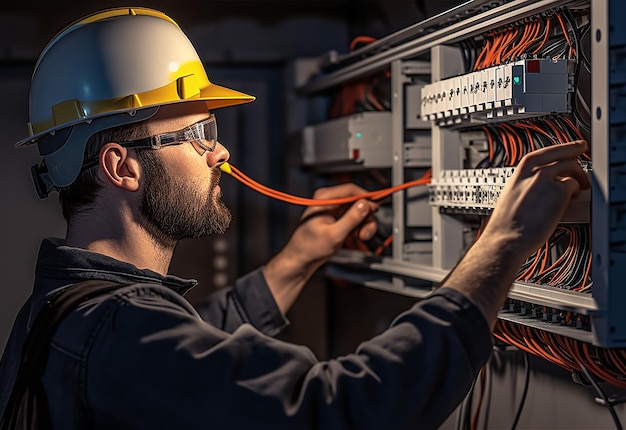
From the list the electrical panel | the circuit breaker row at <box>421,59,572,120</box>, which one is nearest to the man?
the circuit breaker row at <box>421,59,572,120</box>

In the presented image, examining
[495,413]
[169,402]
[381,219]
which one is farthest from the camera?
[381,219]

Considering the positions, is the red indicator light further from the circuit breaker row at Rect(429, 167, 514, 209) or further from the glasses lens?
the glasses lens

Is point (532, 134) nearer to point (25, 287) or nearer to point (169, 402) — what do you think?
point (169, 402)

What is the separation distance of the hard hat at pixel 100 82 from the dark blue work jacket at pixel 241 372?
38 centimetres

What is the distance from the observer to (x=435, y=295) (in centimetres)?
133

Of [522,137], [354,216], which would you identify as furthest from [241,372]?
[354,216]

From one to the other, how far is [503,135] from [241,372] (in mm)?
736

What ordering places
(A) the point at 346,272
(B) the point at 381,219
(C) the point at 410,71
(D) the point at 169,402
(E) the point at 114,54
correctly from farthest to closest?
(A) the point at 346,272
(B) the point at 381,219
(C) the point at 410,71
(E) the point at 114,54
(D) the point at 169,402

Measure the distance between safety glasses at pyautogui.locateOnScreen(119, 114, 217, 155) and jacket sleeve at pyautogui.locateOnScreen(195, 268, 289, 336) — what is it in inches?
29.8

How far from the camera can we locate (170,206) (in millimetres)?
1671

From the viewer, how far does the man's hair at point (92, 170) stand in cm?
166

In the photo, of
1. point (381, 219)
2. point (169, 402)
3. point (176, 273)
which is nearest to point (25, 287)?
point (176, 273)

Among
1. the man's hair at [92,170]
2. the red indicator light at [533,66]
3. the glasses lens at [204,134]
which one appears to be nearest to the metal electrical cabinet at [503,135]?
the red indicator light at [533,66]

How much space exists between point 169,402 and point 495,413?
1.10 meters
